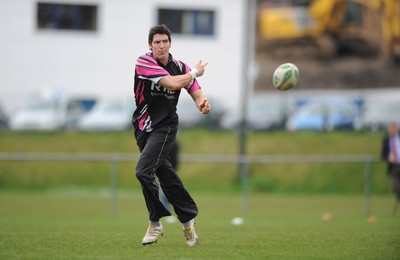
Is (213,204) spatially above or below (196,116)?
below

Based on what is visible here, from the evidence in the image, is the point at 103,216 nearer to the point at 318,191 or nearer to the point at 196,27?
the point at 318,191

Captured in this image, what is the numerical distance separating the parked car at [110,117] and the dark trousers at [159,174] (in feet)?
83.9

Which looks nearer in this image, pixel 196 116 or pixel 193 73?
pixel 193 73

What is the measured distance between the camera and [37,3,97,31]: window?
4500 cm

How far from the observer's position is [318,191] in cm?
3016

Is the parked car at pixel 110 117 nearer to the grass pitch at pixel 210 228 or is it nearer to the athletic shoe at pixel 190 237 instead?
the grass pitch at pixel 210 228

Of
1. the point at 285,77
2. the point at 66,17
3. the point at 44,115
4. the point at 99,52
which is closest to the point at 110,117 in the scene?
the point at 44,115

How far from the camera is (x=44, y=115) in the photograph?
3600cm

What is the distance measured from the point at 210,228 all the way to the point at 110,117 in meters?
21.7

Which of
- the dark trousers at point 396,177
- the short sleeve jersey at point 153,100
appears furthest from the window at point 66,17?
the short sleeve jersey at point 153,100

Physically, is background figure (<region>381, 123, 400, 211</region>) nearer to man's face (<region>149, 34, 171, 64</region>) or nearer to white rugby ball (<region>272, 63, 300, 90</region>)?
white rugby ball (<region>272, 63, 300, 90</region>)

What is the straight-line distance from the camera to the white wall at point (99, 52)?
1737 inches

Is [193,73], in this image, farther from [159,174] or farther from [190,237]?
[190,237]

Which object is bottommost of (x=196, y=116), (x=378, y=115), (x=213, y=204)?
(x=213, y=204)
